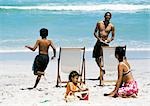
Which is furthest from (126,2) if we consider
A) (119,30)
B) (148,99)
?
(148,99)

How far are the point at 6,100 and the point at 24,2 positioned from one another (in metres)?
28.9

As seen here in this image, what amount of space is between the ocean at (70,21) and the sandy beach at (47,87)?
10.6 feet

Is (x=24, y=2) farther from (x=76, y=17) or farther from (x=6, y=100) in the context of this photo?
(x=6, y=100)

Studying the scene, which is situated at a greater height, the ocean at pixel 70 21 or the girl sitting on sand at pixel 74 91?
the ocean at pixel 70 21

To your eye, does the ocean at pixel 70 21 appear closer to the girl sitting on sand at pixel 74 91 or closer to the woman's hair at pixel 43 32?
the woman's hair at pixel 43 32

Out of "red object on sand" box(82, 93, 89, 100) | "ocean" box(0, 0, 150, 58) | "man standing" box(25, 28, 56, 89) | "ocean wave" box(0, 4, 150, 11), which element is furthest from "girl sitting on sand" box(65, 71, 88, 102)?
"ocean wave" box(0, 4, 150, 11)

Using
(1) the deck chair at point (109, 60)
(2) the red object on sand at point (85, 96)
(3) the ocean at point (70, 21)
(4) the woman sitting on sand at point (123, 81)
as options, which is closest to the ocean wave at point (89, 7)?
(3) the ocean at point (70, 21)

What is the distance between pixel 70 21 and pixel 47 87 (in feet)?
55.2

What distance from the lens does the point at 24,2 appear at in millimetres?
37219

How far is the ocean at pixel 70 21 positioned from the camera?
18594mm

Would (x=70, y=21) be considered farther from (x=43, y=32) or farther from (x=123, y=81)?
(x=123, y=81)

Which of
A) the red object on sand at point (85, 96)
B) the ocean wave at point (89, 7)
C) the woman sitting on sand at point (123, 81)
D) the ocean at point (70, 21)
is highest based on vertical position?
the ocean wave at point (89, 7)

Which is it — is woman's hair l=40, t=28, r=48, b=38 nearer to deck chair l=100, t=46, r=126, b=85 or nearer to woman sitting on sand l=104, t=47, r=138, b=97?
deck chair l=100, t=46, r=126, b=85

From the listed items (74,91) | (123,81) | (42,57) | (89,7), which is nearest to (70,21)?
(89,7)
